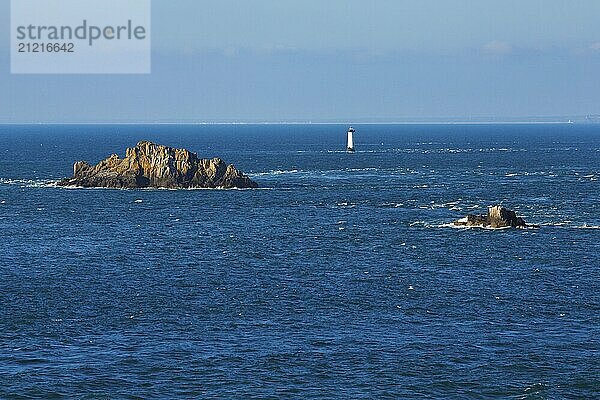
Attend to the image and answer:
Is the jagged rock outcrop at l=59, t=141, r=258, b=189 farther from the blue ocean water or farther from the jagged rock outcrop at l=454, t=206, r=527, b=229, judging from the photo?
the jagged rock outcrop at l=454, t=206, r=527, b=229

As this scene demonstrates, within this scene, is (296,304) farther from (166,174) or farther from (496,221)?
(166,174)

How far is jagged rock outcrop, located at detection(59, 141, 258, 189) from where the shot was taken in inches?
6516

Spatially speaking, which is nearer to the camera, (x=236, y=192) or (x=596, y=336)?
(x=596, y=336)

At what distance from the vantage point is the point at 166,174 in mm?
167375

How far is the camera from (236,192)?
159000mm

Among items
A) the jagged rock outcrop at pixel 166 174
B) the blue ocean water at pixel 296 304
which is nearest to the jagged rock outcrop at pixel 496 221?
the blue ocean water at pixel 296 304

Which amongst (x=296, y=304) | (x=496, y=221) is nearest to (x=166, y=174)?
(x=496, y=221)

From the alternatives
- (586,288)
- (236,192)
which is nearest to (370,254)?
(586,288)

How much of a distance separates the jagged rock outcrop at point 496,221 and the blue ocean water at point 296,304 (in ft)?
9.88

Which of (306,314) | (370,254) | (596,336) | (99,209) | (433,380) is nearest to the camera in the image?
(433,380)

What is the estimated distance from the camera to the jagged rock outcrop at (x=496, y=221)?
113562 millimetres

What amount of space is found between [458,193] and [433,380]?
105 metres

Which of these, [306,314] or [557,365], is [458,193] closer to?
[306,314]

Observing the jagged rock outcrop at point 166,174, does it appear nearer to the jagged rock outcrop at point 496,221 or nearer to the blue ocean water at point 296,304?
the blue ocean water at point 296,304
